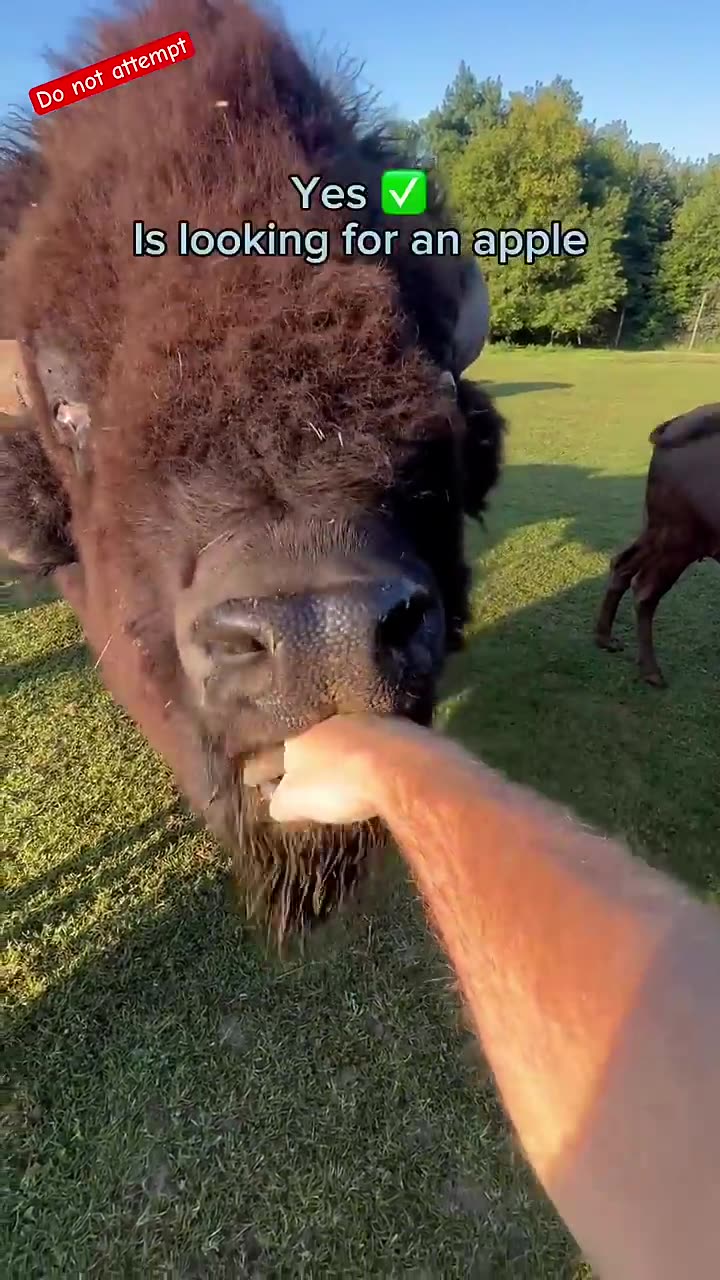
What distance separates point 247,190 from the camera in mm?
1899

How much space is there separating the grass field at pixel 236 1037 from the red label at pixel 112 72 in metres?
2.59

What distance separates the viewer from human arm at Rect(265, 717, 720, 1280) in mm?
592

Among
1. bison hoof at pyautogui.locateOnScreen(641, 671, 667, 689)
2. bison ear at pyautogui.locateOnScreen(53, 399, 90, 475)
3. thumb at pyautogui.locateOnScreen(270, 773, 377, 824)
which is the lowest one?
bison hoof at pyautogui.locateOnScreen(641, 671, 667, 689)

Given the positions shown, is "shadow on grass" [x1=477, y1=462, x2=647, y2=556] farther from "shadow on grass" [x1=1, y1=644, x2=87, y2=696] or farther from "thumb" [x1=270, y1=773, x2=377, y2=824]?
"thumb" [x1=270, y1=773, x2=377, y2=824]

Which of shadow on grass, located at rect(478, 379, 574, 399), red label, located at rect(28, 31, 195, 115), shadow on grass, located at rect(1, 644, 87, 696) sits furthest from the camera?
shadow on grass, located at rect(478, 379, 574, 399)

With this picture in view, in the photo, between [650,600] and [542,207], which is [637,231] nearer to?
[542,207]

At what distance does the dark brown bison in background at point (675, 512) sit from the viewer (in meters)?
6.27

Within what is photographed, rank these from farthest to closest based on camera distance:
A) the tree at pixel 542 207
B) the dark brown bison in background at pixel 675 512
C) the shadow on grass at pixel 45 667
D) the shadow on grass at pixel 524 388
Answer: the tree at pixel 542 207, the shadow on grass at pixel 524 388, the dark brown bison in background at pixel 675 512, the shadow on grass at pixel 45 667

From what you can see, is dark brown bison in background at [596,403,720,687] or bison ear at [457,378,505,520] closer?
bison ear at [457,378,505,520]

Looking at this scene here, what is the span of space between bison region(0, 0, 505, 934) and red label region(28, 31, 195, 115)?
0.19 ft

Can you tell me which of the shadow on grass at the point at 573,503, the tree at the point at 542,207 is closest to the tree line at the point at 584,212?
the tree at the point at 542,207

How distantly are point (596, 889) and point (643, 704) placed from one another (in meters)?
5.64

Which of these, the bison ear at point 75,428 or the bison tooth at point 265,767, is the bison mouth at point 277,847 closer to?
the bison tooth at point 265,767

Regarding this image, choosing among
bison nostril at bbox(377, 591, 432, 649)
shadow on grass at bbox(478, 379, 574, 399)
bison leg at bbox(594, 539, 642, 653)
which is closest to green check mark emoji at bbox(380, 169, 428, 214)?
bison nostril at bbox(377, 591, 432, 649)
